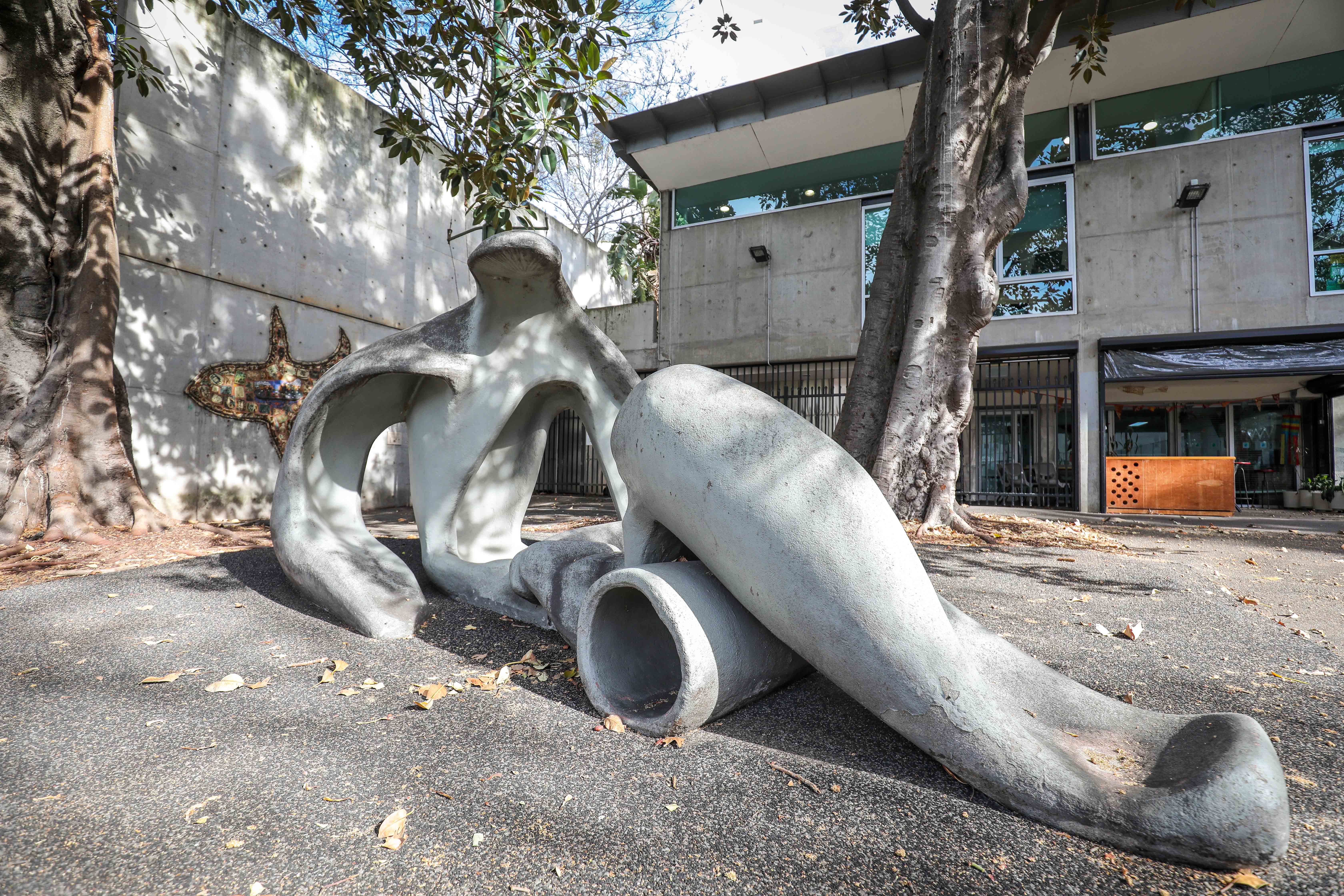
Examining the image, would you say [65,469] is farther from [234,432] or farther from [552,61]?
[552,61]

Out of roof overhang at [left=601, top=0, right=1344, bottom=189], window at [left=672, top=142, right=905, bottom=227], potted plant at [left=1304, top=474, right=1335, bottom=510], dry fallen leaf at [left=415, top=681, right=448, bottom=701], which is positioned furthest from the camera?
potted plant at [left=1304, top=474, right=1335, bottom=510]

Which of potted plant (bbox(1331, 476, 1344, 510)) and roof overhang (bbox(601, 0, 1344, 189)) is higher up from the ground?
roof overhang (bbox(601, 0, 1344, 189))

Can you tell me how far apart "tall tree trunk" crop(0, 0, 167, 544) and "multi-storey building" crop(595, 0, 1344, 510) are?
858 centimetres

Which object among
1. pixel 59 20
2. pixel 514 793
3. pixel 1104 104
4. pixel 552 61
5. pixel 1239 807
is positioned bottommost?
pixel 514 793

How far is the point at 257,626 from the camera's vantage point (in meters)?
3.27

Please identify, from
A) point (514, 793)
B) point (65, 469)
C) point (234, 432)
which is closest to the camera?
point (514, 793)

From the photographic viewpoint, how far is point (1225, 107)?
10391mm

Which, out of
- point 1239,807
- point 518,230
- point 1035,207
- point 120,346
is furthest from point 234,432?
point 1035,207

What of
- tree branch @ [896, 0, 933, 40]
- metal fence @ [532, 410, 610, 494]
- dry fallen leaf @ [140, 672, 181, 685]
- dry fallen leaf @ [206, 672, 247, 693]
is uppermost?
tree branch @ [896, 0, 933, 40]

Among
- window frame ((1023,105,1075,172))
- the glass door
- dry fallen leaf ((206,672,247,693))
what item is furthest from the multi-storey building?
dry fallen leaf ((206,672,247,693))

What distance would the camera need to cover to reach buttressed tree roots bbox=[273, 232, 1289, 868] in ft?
5.15

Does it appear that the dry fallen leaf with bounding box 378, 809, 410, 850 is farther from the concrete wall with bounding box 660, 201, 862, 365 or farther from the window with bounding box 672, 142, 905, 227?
the window with bounding box 672, 142, 905, 227

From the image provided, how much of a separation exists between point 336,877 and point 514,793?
1.53ft

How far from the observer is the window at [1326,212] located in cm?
984
